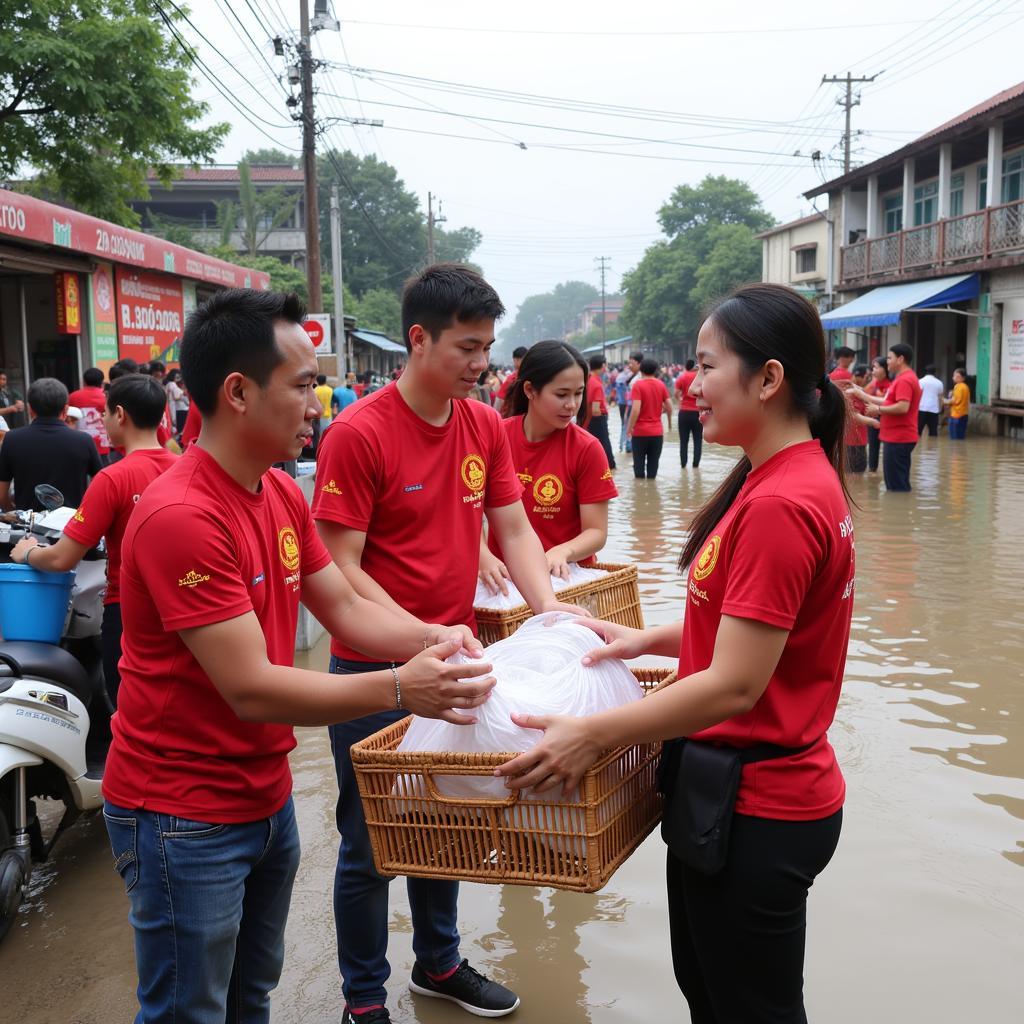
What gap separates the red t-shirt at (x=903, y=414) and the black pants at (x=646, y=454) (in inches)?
131

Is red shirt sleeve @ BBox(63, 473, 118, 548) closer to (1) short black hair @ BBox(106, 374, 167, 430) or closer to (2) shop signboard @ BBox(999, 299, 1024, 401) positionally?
(1) short black hair @ BBox(106, 374, 167, 430)

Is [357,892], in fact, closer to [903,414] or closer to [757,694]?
[757,694]

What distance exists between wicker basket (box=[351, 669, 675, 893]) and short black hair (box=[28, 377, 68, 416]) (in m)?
4.20

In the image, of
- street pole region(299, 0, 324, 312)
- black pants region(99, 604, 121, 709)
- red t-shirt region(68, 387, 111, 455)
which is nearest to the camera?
black pants region(99, 604, 121, 709)

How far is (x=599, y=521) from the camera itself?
4230 millimetres

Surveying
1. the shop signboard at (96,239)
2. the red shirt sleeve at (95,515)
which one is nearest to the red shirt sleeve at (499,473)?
→ the red shirt sleeve at (95,515)

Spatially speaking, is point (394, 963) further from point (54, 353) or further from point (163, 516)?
point (54, 353)

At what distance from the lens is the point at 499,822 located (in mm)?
2145

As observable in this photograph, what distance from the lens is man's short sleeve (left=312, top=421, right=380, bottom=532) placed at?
2893mm

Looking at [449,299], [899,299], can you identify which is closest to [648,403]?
[449,299]

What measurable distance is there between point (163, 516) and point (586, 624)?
107cm

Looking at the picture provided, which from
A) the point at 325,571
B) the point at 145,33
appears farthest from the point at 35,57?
the point at 325,571

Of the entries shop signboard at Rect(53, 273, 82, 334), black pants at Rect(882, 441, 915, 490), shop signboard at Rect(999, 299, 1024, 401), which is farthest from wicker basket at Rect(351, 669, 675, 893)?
shop signboard at Rect(999, 299, 1024, 401)

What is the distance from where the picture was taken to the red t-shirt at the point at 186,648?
1943 millimetres
